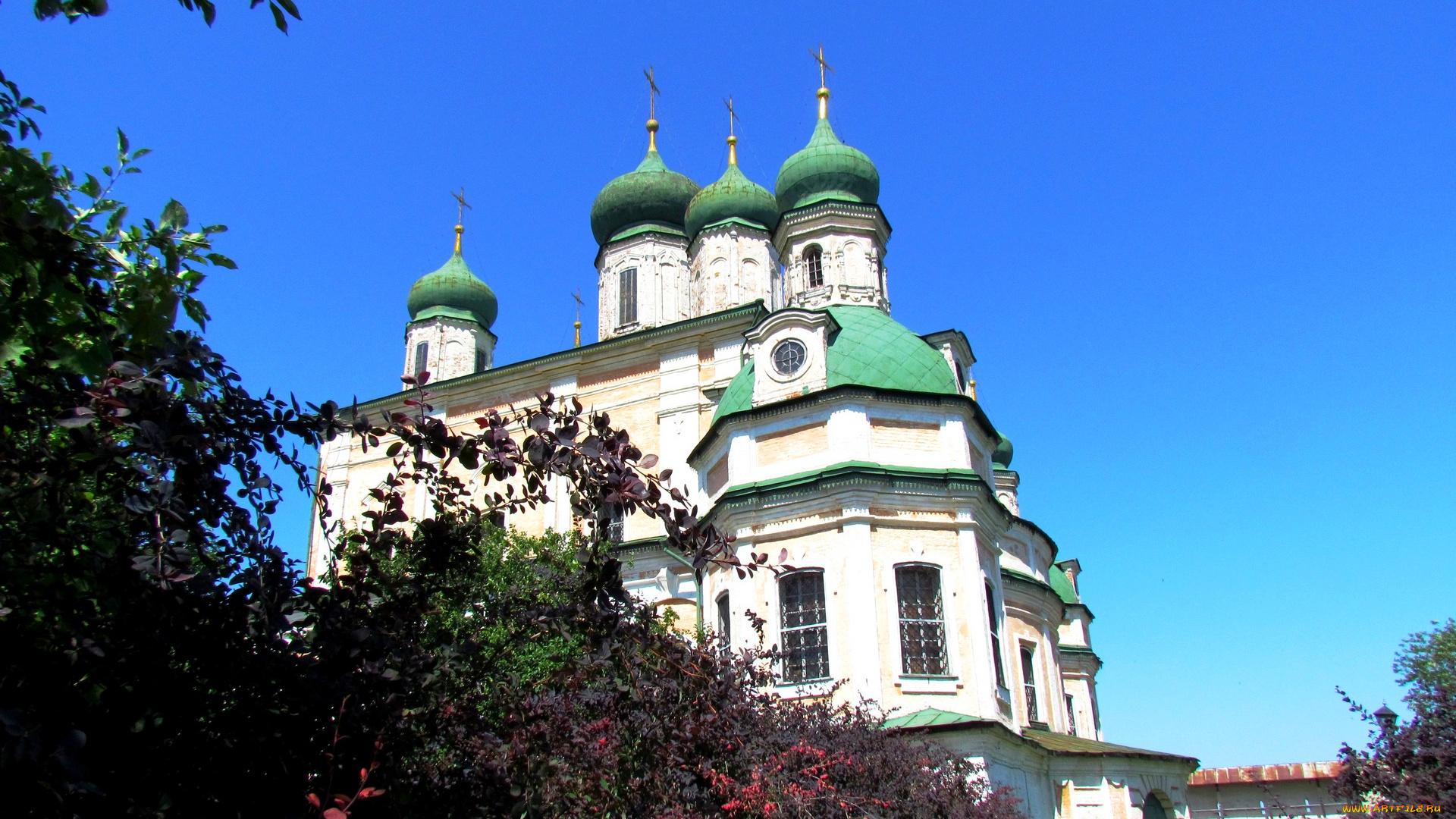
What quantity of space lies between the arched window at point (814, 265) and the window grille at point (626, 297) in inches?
337

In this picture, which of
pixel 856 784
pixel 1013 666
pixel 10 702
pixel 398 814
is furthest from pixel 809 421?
pixel 10 702

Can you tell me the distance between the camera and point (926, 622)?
673 inches

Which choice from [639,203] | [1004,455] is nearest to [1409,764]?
[1004,455]

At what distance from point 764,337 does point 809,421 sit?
6.23ft

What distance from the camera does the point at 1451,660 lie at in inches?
1399

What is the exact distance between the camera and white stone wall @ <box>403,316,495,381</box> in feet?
110

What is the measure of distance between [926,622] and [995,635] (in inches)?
63.7

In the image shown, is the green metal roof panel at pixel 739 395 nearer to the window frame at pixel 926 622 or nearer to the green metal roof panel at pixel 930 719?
the window frame at pixel 926 622

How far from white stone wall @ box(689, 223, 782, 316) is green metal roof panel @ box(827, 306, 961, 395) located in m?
9.31

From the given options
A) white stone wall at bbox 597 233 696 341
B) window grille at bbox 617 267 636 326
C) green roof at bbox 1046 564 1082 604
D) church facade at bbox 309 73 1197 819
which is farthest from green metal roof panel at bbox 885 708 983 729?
window grille at bbox 617 267 636 326

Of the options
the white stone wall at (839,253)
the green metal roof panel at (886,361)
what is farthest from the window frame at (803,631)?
the white stone wall at (839,253)

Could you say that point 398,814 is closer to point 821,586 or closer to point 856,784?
point 856,784

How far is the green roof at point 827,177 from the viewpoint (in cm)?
2442

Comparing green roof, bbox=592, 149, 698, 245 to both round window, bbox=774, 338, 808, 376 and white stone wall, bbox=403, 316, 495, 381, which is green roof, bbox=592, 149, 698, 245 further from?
round window, bbox=774, 338, 808, 376
